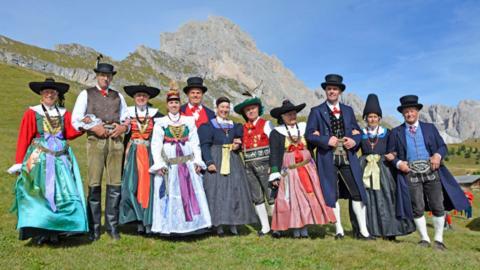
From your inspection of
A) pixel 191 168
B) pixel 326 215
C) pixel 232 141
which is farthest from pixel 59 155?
pixel 326 215

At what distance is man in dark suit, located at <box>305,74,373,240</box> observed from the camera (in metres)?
6.47

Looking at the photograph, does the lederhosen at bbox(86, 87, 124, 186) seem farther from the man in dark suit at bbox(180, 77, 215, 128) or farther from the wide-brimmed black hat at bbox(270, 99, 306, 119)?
the wide-brimmed black hat at bbox(270, 99, 306, 119)

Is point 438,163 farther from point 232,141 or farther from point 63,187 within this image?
point 63,187

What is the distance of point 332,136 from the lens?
257 inches

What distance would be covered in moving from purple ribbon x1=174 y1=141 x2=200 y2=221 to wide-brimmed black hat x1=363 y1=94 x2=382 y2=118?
330 centimetres

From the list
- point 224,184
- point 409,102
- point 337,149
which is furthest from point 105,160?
point 409,102

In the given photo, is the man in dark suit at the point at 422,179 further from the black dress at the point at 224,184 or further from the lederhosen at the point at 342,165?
the black dress at the point at 224,184

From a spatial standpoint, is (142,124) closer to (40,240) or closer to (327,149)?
(40,240)

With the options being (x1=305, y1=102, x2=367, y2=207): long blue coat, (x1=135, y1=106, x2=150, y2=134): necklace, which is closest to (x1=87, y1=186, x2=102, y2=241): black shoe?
(x1=135, y1=106, x2=150, y2=134): necklace

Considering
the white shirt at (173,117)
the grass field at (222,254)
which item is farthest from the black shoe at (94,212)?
the white shirt at (173,117)

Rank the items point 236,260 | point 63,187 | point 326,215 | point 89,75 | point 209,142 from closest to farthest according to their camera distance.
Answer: point 236,260 < point 63,187 < point 326,215 < point 209,142 < point 89,75

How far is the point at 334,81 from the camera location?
6.69 metres

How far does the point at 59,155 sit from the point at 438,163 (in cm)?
588

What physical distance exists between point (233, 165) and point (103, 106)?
91.8 inches
